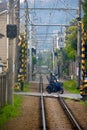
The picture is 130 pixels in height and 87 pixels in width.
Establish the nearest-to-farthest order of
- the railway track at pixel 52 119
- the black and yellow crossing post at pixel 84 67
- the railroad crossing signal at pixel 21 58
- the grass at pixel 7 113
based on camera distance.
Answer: the railway track at pixel 52 119 → the grass at pixel 7 113 → the black and yellow crossing post at pixel 84 67 → the railroad crossing signal at pixel 21 58

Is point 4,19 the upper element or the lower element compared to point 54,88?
upper

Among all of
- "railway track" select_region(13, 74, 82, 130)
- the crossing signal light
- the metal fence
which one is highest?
the crossing signal light

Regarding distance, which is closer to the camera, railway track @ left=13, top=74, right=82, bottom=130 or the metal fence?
railway track @ left=13, top=74, right=82, bottom=130

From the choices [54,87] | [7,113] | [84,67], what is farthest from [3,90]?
[54,87]

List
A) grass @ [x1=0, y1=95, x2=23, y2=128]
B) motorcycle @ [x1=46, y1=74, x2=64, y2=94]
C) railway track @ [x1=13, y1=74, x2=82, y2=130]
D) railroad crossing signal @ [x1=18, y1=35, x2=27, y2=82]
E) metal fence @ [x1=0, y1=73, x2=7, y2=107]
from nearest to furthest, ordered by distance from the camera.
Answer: railway track @ [x1=13, y1=74, x2=82, y2=130]
grass @ [x1=0, y1=95, x2=23, y2=128]
metal fence @ [x1=0, y1=73, x2=7, y2=107]
motorcycle @ [x1=46, y1=74, x2=64, y2=94]
railroad crossing signal @ [x1=18, y1=35, x2=27, y2=82]

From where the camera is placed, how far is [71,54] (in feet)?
169

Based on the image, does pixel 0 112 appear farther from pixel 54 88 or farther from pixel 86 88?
pixel 54 88

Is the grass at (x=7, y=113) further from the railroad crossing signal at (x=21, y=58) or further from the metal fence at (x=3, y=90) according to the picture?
the railroad crossing signal at (x=21, y=58)

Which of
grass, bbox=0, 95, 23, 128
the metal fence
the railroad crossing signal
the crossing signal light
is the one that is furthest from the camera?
the railroad crossing signal

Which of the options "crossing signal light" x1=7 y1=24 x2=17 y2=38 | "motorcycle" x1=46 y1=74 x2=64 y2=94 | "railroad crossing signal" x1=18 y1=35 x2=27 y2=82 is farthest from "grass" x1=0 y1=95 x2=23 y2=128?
"railroad crossing signal" x1=18 y1=35 x2=27 y2=82

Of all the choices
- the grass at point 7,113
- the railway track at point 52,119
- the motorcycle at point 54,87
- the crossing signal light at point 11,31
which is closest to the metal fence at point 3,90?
the grass at point 7,113

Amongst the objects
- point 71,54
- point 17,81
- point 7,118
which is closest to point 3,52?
point 71,54

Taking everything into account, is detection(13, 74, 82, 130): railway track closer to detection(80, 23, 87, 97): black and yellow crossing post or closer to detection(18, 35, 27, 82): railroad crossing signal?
detection(80, 23, 87, 97): black and yellow crossing post

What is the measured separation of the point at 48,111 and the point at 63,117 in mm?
2818
